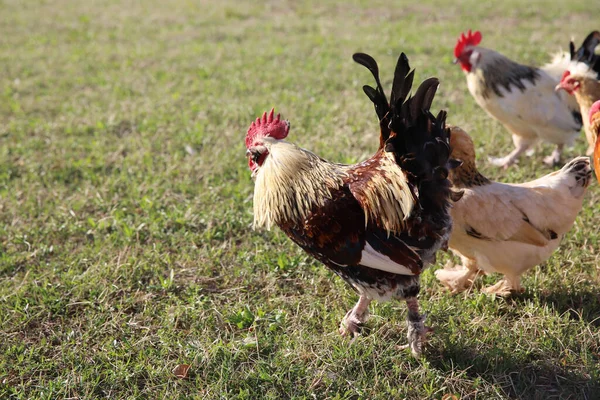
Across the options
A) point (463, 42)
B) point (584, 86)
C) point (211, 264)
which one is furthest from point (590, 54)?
point (211, 264)

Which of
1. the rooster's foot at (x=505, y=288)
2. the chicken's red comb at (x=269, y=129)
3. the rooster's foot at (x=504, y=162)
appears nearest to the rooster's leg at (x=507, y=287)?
the rooster's foot at (x=505, y=288)

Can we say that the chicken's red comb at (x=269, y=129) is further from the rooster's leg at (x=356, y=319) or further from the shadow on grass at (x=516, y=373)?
the shadow on grass at (x=516, y=373)

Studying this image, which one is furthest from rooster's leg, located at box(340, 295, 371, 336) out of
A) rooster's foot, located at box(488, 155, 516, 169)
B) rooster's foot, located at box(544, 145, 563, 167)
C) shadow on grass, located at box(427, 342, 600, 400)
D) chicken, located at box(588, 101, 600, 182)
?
rooster's foot, located at box(544, 145, 563, 167)

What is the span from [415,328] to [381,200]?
81 centimetres

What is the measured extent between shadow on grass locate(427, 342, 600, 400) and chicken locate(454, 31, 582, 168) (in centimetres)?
260

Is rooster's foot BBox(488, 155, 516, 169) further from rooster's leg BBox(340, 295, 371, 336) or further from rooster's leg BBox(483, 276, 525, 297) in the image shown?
rooster's leg BBox(340, 295, 371, 336)

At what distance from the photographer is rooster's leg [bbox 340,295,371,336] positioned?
10.6 feet

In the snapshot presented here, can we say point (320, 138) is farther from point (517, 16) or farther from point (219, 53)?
point (517, 16)

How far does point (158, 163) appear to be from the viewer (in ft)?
17.6

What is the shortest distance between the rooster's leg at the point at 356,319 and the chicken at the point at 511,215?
0.71 m

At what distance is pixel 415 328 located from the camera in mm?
2959

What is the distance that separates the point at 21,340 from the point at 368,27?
841 cm

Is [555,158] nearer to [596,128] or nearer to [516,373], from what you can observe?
[596,128]

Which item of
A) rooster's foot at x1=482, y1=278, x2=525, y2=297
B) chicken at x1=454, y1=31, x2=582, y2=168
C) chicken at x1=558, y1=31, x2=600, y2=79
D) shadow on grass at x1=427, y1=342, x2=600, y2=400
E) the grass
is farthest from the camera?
chicken at x1=454, y1=31, x2=582, y2=168
